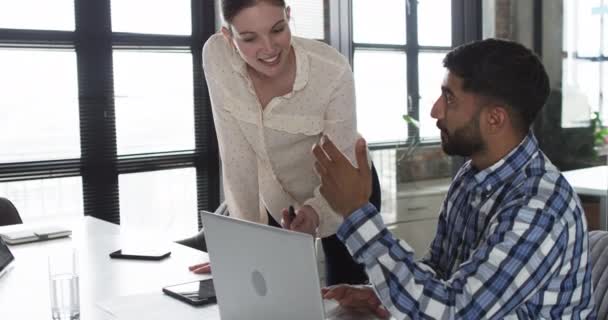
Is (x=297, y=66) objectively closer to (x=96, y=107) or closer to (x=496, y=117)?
(x=496, y=117)

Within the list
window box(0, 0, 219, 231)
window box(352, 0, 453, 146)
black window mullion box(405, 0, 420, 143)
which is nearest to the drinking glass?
window box(0, 0, 219, 231)

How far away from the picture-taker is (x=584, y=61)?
282 cm

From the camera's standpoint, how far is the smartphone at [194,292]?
4.71ft

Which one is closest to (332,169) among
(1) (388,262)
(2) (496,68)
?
(1) (388,262)

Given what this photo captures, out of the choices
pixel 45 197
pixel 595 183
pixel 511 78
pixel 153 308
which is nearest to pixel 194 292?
pixel 153 308

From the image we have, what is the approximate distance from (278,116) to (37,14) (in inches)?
82.3

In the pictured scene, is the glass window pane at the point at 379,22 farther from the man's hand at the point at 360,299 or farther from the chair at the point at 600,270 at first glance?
the man's hand at the point at 360,299

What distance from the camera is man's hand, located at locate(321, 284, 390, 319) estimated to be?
4.40 feet

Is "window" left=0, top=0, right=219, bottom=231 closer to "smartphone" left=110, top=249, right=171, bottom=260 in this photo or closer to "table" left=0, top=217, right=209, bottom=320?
"table" left=0, top=217, right=209, bottom=320

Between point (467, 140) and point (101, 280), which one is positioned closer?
point (467, 140)

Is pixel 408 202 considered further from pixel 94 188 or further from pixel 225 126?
pixel 225 126

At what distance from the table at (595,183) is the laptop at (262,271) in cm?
203

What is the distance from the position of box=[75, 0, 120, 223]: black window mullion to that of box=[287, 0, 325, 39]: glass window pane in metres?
1.05

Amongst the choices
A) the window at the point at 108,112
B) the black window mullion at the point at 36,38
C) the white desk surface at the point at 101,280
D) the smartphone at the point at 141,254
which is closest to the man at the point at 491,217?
the white desk surface at the point at 101,280
